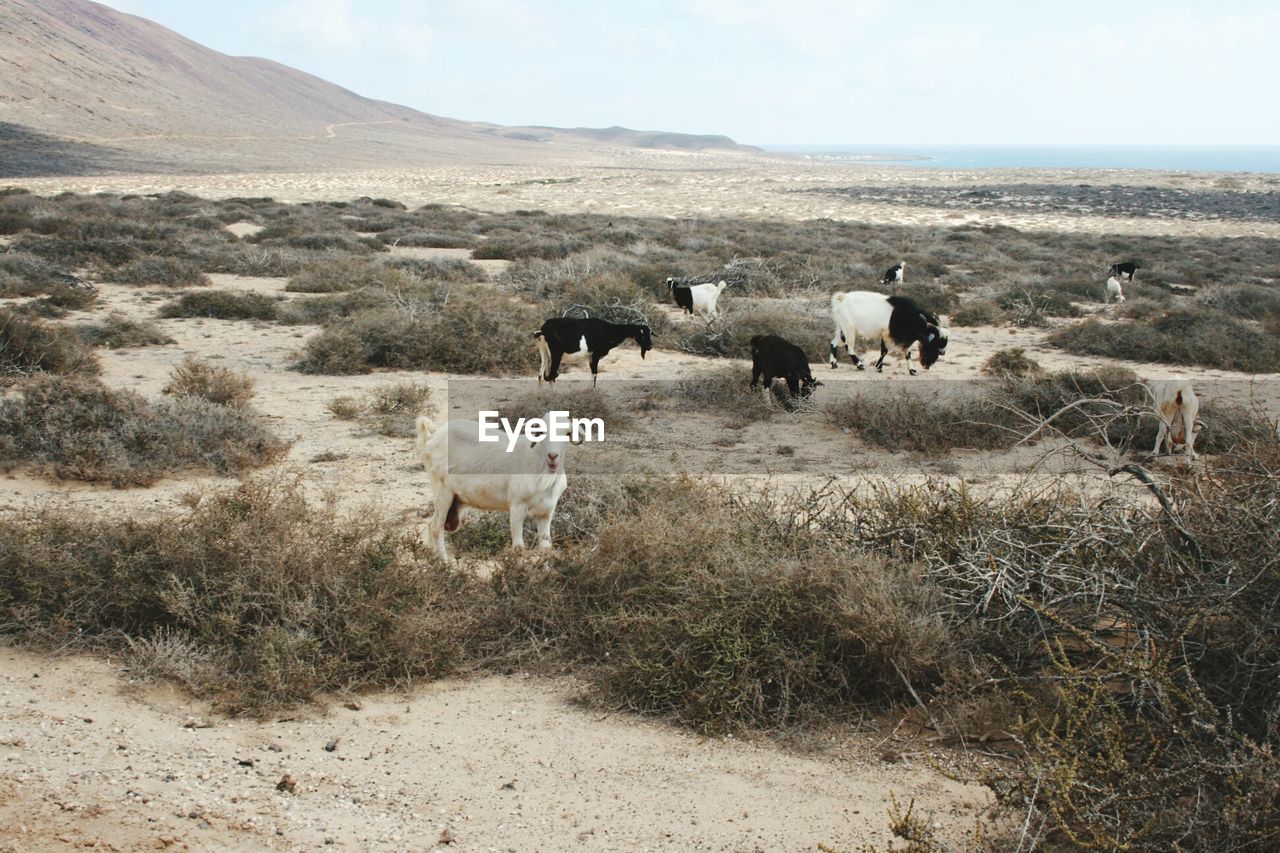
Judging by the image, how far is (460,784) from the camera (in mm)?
3760

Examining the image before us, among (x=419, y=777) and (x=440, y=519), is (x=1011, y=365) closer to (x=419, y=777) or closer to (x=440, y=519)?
(x=440, y=519)

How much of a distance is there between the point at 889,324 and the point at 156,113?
104506 mm

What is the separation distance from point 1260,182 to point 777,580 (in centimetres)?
8528

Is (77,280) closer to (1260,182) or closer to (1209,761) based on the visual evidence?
(1209,761)

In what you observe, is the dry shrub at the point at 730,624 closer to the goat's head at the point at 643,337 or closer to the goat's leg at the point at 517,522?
the goat's leg at the point at 517,522

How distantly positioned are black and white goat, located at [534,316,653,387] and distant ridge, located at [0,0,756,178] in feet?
173

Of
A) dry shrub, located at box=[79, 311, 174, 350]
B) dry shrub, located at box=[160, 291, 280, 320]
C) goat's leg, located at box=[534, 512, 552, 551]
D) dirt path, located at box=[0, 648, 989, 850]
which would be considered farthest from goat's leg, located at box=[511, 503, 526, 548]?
dry shrub, located at box=[160, 291, 280, 320]

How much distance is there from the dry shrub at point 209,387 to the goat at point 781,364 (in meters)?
5.38

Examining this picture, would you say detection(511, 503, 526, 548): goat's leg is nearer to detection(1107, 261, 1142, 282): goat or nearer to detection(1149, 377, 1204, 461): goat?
detection(1149, 377, 1204, 461): goat

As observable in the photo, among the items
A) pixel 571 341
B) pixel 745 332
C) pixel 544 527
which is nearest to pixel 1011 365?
pixel 745 332

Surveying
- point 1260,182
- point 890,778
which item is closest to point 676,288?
point 890,778

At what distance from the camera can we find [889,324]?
12.7m

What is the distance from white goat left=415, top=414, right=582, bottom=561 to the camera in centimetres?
557

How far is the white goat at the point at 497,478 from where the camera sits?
557cm
